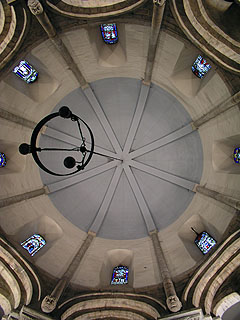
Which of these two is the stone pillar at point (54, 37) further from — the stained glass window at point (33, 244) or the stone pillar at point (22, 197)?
the stained glass window at point (33, 244)

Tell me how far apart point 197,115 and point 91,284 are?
982 cm

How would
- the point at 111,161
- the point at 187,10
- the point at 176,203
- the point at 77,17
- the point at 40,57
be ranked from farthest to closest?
1. the point at 111,161
2. the point at 176,203
3. the point at 40,57
4. the point at 77,17
5. the point at 187,10

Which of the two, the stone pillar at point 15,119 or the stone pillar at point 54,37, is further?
the stone pillar at point 15,119

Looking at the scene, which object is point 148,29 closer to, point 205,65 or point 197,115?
point 205,65

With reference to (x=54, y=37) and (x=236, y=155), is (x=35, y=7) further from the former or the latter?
(x=236, y=155)

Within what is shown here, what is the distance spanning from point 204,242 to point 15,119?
1090 centimetres

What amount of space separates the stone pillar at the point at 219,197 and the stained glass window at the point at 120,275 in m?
5.53

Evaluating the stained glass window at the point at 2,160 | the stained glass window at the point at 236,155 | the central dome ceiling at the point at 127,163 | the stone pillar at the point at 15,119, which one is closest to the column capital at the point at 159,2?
the central dome ceiling at the point at 127,163

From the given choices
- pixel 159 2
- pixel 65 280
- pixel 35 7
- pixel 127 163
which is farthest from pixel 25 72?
pixel 65 280

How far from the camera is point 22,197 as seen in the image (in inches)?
604

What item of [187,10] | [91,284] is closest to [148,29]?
[187,10]

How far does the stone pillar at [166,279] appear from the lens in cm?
1177

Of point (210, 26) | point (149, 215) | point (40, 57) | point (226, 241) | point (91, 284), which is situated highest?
point (40, 57)

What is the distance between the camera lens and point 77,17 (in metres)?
12.3
